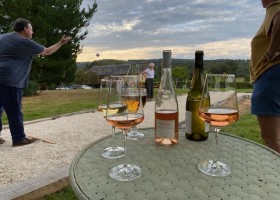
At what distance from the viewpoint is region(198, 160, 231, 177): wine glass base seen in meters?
1.26

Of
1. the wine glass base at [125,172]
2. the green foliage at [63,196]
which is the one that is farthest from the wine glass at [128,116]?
the green foliage at [63,196]

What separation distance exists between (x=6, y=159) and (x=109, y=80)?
3.09 metres

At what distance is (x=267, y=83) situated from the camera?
7.21 ft

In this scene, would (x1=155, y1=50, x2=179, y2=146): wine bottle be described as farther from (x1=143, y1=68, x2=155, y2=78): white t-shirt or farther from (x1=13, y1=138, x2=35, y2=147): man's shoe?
(x1=143, y1=68, x2=155, y2=78): white t-shirt

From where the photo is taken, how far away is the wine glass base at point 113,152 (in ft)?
4.98

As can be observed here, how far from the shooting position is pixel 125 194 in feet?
A: 3.65

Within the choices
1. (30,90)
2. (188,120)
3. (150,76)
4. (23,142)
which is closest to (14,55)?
(23,142)

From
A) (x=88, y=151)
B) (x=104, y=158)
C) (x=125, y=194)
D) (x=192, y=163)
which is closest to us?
(x=125, y=194)

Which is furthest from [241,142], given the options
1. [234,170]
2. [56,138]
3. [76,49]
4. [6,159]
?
[76,49]

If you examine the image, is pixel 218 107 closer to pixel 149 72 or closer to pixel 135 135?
pixel 135 135

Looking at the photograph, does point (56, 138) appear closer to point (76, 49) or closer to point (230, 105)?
point (230, 105)

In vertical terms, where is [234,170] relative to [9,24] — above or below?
below

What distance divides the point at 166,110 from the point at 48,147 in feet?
11.0

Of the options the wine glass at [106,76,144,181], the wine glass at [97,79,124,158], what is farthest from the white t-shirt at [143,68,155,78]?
the wine glass at [106,76,144,181]
